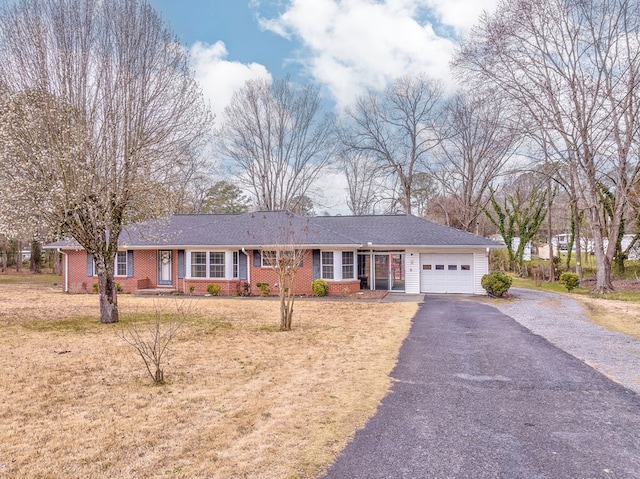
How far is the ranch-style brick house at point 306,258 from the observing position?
1964cm

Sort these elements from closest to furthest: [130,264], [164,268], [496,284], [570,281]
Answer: [496,284] → [570,281] → [164,268] → [130,264]

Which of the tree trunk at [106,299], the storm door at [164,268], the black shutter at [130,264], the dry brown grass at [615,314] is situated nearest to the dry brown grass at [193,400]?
the tree trunk at [106,299]

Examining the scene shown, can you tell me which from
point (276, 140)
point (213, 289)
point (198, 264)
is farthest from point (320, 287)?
point (276, 140)

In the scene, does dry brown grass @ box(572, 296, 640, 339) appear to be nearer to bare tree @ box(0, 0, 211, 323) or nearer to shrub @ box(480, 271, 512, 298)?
shrub @ box(480, 271, 512, 298)

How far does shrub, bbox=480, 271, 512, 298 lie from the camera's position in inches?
699

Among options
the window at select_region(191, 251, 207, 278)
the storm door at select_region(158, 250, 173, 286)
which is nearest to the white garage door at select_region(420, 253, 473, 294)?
the window at select_region(191, 251, 207, 278)

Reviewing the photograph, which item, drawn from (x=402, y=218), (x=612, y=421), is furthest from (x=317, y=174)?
(x=612, y=421)

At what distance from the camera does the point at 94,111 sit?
1070 centimetres

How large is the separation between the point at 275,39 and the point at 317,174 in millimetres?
14880

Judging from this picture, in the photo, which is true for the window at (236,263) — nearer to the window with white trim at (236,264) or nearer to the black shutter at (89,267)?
the window with white trim at (236,264)

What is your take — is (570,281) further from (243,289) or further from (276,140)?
(276,140)

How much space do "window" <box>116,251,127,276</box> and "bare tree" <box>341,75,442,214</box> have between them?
19550 millimetres

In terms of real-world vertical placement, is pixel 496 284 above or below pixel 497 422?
above

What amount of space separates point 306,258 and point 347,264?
1.90 m
